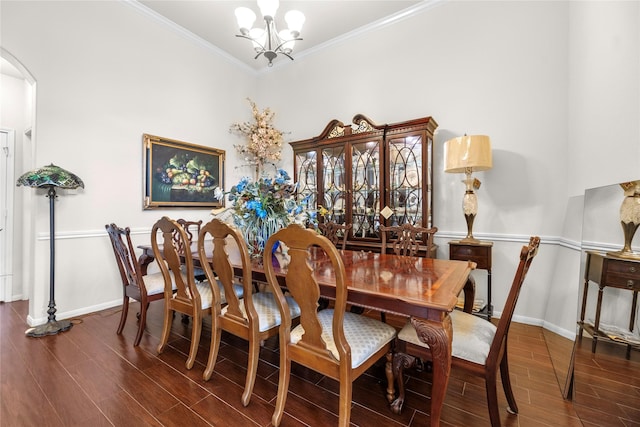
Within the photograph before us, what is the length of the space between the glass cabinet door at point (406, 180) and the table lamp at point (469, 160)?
334mm

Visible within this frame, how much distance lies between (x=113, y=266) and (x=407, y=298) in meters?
3.32

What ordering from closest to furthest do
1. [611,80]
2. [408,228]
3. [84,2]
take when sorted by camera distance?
1. [611,80]
2. [408,228]
3. [84,2]

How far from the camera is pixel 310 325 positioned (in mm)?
1337

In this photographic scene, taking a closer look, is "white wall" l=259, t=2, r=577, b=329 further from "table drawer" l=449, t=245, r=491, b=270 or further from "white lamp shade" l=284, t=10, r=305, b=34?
"white lamp shade" l=284, t=10, r=305, b=34

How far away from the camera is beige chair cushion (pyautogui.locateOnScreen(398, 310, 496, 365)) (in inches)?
52.5

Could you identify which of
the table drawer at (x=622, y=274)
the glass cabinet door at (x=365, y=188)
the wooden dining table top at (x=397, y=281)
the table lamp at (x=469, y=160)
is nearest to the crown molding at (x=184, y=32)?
the glass cabinet door at (x=365, y=188)

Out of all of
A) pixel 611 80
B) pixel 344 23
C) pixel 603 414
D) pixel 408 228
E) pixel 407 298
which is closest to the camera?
pixel 407 298

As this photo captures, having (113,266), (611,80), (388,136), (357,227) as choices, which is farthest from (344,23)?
(113,266)

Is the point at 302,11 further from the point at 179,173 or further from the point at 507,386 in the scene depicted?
the point at 507,386

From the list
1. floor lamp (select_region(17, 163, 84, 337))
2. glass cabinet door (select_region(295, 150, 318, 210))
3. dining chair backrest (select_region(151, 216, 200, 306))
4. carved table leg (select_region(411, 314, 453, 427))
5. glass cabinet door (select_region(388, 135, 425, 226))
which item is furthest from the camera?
glass cabinet door (select_region(295, 150, 318, 210))

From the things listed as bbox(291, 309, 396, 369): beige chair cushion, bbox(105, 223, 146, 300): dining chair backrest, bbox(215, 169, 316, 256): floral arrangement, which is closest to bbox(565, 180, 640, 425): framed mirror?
bbox(291, 309, 396, 369): beige chair cushion

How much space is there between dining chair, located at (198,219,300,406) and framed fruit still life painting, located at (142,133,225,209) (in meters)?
2.13

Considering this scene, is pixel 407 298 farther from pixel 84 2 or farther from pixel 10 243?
pixel 10 243

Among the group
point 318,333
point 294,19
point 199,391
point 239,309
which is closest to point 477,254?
point 318,333
